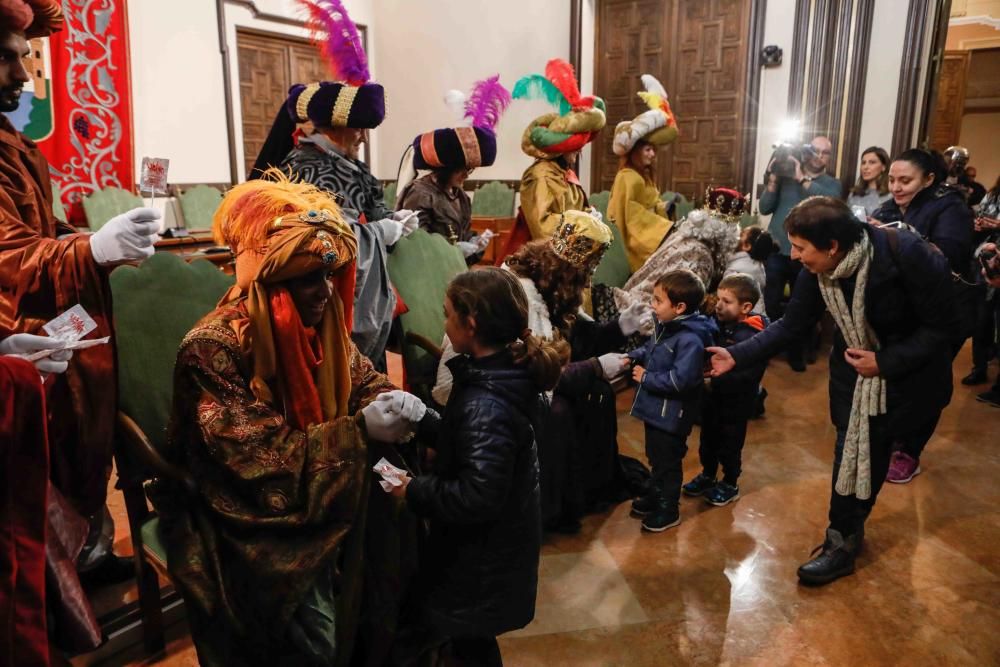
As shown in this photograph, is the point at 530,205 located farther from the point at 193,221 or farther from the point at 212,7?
the point at 212,7

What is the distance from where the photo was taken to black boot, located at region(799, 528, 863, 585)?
7.29 ft

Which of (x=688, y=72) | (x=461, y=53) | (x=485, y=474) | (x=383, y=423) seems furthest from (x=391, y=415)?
(x=461, y=53)

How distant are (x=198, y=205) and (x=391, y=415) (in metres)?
5.08

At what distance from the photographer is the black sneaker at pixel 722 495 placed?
2.76 meters

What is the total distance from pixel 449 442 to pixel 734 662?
111 cm

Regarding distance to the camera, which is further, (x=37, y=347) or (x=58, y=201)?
(x=58, y=201)

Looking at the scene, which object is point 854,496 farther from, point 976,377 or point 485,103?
point 976,377

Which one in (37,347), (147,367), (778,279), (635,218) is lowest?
(778,279)

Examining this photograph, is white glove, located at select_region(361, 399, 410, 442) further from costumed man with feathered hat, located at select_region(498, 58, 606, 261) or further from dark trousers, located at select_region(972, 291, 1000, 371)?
dark trousers, located at select_region(972, 291, 1000, 371)

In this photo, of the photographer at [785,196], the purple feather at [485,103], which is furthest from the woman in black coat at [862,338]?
the photographer at [785,196]

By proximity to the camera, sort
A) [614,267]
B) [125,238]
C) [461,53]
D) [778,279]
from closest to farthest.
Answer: [125,238], [614,267], [778,279], [461,53]

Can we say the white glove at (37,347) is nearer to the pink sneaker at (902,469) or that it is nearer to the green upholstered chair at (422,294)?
the green upholstered chair at (422,294)

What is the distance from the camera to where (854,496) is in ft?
7.45

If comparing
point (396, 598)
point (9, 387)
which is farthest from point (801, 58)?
point (9, 387)
